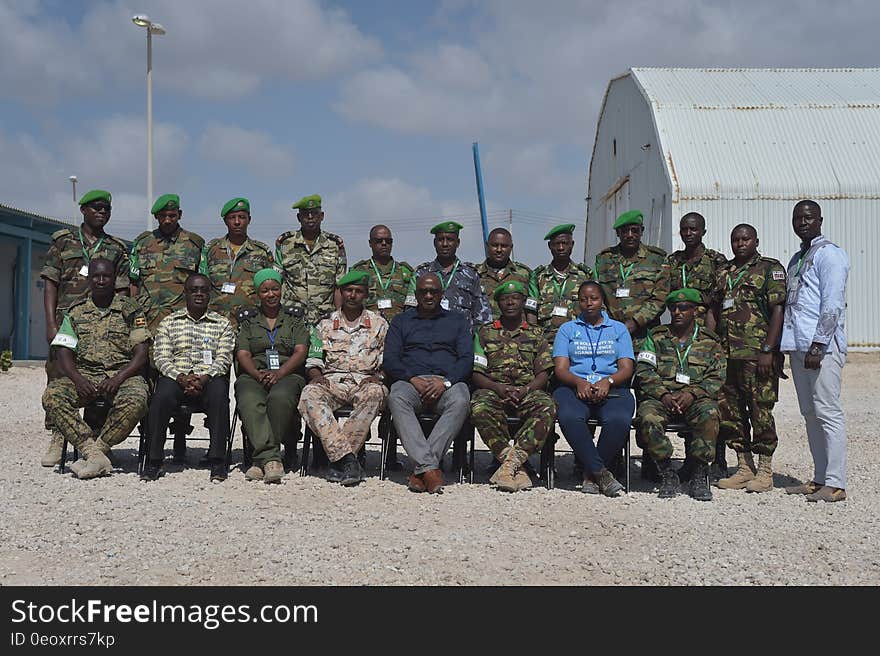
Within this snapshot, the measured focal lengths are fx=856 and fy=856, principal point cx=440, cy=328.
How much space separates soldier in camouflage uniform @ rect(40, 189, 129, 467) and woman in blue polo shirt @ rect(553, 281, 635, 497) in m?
3.50

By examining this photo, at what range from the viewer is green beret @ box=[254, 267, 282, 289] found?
21.9 ft

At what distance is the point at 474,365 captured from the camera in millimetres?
6484

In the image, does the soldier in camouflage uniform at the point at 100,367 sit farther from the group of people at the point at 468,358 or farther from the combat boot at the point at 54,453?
the combat boot at the point at 54,453

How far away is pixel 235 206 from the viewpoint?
7.17m

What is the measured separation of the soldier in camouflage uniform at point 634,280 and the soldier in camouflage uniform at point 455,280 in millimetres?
1023

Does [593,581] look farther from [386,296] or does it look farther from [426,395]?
[386,296]

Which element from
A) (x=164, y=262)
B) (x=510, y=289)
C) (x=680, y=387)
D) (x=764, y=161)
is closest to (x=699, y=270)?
(x=680, y=387)

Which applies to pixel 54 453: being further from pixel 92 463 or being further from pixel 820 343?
pixel 820 343

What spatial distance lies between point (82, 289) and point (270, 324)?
61.7 inches

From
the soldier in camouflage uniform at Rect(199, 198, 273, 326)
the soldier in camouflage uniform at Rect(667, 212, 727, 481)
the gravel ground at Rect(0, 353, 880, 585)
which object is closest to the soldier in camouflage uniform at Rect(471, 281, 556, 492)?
the gravel ground at Rect(0, 353, 880, 585)

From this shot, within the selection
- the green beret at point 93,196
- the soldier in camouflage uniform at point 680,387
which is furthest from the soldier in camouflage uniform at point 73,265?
the soldier in camouflage uniform at point 680,387

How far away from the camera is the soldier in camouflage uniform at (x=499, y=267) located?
7.34 m

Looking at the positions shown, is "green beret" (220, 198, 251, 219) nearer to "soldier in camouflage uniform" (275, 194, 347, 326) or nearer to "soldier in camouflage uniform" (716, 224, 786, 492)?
"soldier in camouflage uniform" (275, 194, 347, 326)

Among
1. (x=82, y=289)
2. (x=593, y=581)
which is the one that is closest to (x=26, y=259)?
(x=82, y=289)
